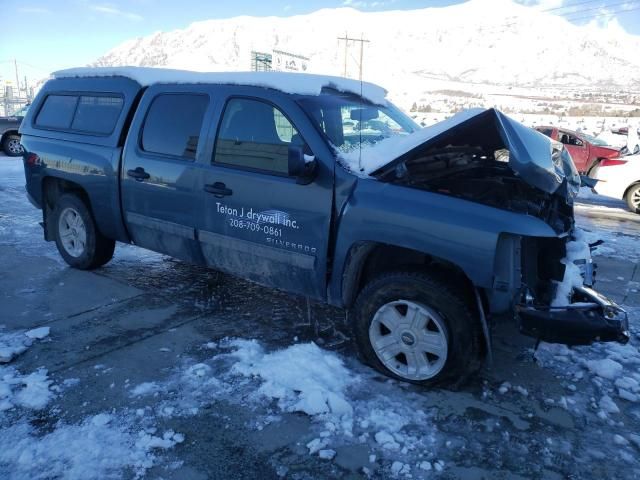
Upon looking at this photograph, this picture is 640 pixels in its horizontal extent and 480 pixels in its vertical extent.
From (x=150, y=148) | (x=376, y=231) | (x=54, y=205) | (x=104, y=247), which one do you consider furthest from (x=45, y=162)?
(x=376, y=231)

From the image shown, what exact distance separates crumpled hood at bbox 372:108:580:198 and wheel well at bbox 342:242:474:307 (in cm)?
52

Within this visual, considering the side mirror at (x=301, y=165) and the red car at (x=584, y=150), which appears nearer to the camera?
the side mirror at (x=301, y=165)

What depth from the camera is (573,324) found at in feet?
9.44

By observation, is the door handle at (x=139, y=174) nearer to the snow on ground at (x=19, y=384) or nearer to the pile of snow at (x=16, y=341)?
the pile of snow at (x=16, y=341)

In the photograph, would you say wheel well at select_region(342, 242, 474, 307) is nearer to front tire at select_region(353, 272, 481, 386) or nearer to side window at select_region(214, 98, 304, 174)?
front tire at select_region(353, 272, 481, 386)

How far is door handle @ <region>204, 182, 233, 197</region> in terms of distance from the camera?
3762mm

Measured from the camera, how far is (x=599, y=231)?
323 inches

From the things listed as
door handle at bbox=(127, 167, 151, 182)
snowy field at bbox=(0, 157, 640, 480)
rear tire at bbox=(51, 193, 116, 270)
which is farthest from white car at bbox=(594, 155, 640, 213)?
rear tire at bbox=(51, 193, 116, 270)

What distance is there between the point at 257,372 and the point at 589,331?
2023 millimetres

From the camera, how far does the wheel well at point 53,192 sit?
5153 millimetres

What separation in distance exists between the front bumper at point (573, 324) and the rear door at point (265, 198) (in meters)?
1.32

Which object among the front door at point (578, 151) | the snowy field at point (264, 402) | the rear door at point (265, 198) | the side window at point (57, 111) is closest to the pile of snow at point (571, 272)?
the snowy field at point (264, 402)

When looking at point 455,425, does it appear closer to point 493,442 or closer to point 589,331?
point 493,442

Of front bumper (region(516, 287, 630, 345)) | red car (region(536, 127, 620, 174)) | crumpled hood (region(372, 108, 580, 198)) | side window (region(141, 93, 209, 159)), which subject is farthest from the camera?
red car (region(536, 127, 620, 174))
